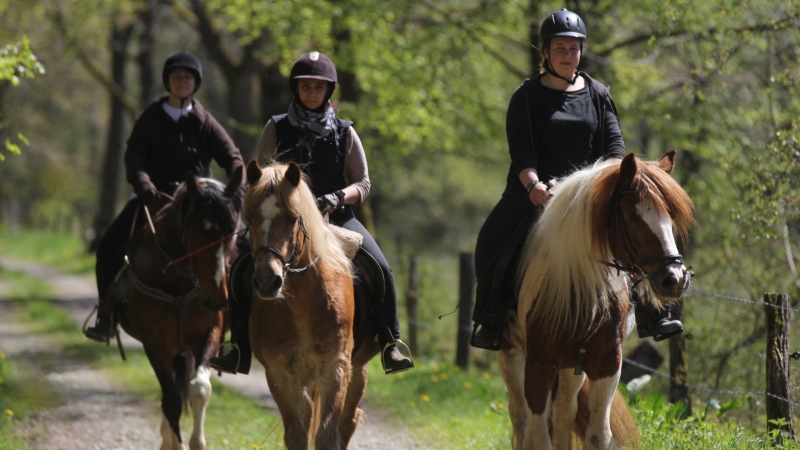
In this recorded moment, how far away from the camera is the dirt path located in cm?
911

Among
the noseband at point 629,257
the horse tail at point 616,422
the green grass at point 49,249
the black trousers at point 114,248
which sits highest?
the noseband at point 629,257

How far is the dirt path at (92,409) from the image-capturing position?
9.11 metres

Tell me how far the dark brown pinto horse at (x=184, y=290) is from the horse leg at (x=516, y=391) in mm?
2343

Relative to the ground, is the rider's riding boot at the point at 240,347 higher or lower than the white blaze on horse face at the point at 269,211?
lower

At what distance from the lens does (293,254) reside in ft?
18.7

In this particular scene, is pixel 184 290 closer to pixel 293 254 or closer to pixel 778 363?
pixel 293 254

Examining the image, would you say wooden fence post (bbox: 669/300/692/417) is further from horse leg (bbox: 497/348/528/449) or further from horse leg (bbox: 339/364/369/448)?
horse leg (bbox: 339/364/369/448)

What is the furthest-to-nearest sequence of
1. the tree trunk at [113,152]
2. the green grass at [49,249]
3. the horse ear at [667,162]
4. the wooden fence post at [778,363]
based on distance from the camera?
the green grass at [49,249], the tree trunk at [113,152], the wooden fence post at [778,363], the horse ear at [667,162]

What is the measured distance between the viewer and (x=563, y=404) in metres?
5.98

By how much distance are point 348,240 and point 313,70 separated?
1162 mm

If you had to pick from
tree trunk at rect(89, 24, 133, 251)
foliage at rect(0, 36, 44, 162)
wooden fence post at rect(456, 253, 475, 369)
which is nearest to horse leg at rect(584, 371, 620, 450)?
foliage at rect(0, 36, 44, 162)

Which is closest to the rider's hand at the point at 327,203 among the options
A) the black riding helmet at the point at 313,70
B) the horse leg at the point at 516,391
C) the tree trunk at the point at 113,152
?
the black riding helmet at the point at 313,70

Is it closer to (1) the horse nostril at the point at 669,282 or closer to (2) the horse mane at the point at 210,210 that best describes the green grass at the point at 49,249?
(2) the horse mane at the point at 210,210

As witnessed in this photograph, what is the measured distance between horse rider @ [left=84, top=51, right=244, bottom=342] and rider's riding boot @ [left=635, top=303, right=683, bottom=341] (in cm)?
385
